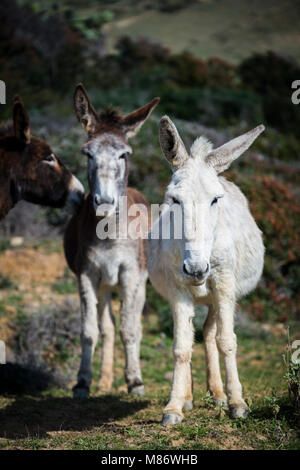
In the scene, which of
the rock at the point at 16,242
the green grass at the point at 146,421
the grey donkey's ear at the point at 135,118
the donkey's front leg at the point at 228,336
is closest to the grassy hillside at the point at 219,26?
the rock at the point at 16,242

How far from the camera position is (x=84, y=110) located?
263 inches

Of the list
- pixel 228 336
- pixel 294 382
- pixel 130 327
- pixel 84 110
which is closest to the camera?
pixel 294 382

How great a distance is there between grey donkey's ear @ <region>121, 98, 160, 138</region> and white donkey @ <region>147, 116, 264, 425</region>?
2009 millimetres

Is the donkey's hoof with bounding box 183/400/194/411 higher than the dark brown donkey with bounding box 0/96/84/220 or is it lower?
lower

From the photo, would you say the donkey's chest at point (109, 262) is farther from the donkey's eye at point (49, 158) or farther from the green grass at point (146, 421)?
the green grass at point (146, 421)

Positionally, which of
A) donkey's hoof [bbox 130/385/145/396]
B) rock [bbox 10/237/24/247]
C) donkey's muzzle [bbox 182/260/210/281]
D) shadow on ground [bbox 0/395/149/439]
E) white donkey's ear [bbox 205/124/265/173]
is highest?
rock [bbox 10/237/24/247]

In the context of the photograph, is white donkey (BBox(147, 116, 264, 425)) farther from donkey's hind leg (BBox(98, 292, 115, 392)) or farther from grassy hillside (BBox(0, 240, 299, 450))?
donkey's hind leg (BBox(98, 292, 115, 392))

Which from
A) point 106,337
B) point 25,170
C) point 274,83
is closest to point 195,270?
point 25,170

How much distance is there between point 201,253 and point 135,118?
128 inches

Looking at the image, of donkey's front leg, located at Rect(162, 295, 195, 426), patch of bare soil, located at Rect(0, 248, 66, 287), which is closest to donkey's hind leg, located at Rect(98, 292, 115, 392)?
donkey's front leg, located at Rect(162, 295, 195, 426)

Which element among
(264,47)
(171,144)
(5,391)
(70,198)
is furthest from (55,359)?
(264,47)

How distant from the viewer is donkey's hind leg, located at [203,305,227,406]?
5379mm

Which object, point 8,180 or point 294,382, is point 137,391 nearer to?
point 294,382

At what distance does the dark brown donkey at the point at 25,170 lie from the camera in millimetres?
5859
